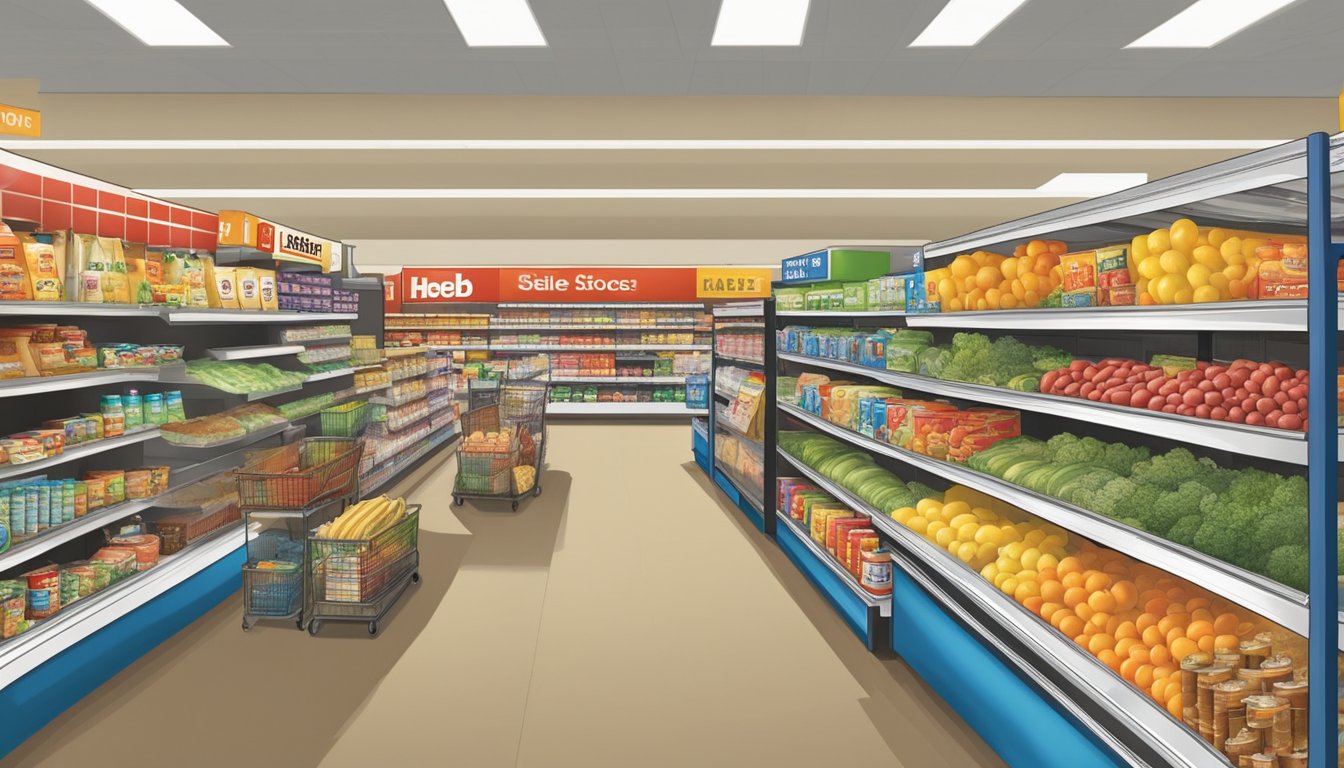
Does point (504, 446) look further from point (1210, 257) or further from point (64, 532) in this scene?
point (1210, 257)

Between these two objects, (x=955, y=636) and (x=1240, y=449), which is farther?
(x=955, y=636)

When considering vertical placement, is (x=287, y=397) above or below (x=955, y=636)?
above

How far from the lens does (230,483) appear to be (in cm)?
497

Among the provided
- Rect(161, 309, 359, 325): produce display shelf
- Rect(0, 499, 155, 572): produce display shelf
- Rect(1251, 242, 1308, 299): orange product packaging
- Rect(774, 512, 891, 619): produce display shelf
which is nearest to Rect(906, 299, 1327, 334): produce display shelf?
Rect(1251, 242, 1308, 299): orange product packaging

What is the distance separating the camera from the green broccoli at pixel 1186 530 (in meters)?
2.20

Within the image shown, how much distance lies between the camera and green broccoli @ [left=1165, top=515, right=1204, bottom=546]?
220cm

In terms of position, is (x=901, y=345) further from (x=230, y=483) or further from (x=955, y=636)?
(x=230, y=483)

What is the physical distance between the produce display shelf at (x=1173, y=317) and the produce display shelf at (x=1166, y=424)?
10.0 inches

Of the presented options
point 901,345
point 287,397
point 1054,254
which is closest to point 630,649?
point 901,345

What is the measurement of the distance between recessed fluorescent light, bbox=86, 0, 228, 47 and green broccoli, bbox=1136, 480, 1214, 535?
693 cm

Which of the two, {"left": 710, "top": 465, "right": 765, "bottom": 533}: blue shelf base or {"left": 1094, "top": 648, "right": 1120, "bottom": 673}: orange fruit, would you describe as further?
{"left": 710, "top": 465, "right": 765, "bottom": 533}: blue shelf base

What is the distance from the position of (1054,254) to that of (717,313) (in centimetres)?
460

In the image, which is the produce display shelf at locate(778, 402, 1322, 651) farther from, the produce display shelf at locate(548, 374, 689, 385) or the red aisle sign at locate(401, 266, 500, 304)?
the red aisle sign at locate(401, 266, 500, 304)

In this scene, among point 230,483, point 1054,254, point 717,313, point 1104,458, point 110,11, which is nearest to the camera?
point 1104,458
